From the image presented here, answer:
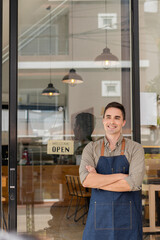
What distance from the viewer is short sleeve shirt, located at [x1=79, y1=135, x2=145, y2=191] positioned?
8.34ft

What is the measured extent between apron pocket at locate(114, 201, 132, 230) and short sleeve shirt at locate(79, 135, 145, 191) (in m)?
0.18

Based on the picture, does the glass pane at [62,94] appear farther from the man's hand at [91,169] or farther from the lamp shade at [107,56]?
the man's hand at [91,169]

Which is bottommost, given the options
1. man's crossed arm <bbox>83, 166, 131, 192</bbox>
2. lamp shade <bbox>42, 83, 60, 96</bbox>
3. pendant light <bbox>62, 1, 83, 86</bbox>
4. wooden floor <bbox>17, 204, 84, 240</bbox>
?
wooden floor <bbox>17, 204, 84, 240</bbox>

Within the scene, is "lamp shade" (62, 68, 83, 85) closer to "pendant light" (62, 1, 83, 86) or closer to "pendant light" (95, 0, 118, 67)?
"pendant light" (62, 1, 83, 86)

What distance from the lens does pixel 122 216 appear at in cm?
262

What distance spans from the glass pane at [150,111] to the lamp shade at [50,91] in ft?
2.90

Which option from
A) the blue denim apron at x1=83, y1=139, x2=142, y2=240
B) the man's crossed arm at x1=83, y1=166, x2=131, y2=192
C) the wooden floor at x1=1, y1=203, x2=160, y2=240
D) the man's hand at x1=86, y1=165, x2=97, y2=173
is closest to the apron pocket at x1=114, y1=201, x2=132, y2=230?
the blue denim apron at x1=83, y1=139, x2=142, y2=240

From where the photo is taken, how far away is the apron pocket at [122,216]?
2609 millimetres

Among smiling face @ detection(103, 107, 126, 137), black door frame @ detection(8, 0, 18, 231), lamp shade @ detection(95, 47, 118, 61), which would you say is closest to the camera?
smiling face @ detection(103, 107, 126, 137)

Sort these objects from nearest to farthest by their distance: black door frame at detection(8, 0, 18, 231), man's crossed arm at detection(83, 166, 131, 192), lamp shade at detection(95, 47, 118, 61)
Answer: man's crossed arm at detection(83, 166, 131, 192) < black door frame at detection(8, 0, 18, 231) < lamp shade at detection(95, 47, 118, 61)

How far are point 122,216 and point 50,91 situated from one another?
1657mm

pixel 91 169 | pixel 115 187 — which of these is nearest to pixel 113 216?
pixel 115 187

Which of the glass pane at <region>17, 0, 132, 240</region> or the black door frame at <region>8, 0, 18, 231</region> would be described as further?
the glass pane at <region>17, 0, 132, 240</region>

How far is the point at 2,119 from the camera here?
3242 mm
